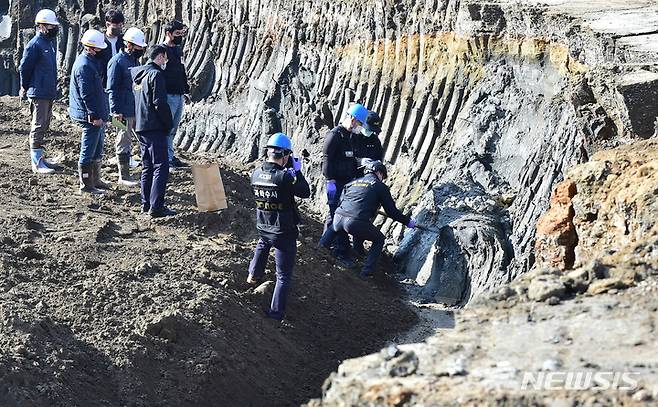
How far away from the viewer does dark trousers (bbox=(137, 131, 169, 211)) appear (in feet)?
39.3

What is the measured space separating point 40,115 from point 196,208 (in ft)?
8.52

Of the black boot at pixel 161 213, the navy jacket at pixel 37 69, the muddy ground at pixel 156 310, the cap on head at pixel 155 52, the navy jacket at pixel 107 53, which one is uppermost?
the cap on head at pixel 155 52

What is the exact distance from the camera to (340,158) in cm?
1271

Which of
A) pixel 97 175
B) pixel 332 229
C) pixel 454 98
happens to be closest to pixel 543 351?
pixel 332 229

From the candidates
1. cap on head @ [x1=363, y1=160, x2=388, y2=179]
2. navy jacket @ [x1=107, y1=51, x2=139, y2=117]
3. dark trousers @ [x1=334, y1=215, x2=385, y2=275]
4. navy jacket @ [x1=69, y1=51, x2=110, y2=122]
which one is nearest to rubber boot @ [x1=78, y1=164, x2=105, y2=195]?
navy jacket @ [x1=69, y1=51, x2=110, y2=122]

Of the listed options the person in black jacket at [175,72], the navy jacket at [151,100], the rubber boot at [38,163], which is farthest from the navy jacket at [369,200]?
the rubber boot at [38,163]

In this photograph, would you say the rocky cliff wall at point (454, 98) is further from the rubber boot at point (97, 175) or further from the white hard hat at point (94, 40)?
the white hard hat at point (94, 40)

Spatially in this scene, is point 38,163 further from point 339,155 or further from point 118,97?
point 339,155

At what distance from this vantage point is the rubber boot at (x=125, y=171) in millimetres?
13516

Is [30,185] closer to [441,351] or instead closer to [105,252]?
[105,252]

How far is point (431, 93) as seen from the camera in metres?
14.3

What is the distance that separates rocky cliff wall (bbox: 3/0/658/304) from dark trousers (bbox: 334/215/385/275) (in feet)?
2.16

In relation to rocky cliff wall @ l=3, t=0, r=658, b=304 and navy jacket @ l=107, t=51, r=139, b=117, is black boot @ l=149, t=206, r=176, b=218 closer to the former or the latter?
navy jacket @ l=107, t=51, r=139, b=117

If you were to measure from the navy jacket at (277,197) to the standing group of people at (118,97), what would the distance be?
2.15 metres
